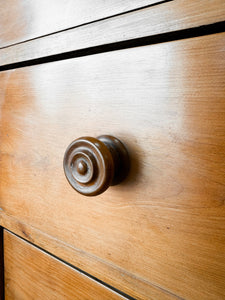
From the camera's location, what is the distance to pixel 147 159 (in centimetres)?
25

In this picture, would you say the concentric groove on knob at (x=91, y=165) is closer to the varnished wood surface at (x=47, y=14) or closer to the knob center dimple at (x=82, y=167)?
the knob center dimple at (x=82, y=167)

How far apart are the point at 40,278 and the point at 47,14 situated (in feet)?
1.27

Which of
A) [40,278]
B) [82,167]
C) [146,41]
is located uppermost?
[146,41]

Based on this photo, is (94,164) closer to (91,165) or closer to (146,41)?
(91,165)

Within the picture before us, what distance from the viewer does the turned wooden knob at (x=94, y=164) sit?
225 mm

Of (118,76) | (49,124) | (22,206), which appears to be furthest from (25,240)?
(118,76)

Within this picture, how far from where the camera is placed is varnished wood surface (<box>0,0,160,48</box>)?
0.87 ft

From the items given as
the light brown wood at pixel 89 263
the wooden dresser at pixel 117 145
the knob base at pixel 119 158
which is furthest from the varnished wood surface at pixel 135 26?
the light brown wood at pixel 89 263

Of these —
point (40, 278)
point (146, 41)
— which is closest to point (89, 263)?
point (40, 278)

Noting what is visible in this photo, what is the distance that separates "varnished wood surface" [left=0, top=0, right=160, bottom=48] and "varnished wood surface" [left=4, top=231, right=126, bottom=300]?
325 mm

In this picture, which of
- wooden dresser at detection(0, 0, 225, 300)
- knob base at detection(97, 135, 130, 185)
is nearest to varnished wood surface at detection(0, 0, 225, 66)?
wooden dresser at detection(0, 0, 225, 300)

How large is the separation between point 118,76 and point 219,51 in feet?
0.35

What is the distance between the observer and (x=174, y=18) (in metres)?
0.23

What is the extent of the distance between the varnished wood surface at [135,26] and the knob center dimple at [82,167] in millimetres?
141
